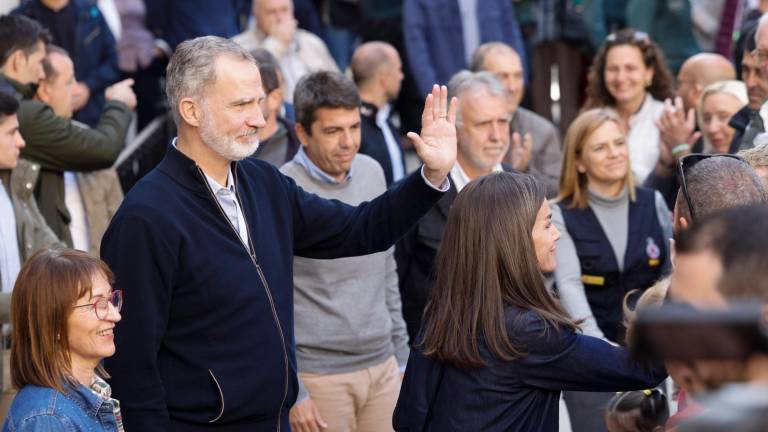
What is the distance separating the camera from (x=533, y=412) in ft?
12.1

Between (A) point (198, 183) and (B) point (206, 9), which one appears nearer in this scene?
(A) point (198, 183)

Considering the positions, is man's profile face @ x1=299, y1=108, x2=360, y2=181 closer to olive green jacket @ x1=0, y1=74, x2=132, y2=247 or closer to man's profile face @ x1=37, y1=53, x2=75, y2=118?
olive green jacket @ x1=0, y1=74, x2=132, y2=247

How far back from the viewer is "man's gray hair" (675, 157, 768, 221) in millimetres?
3402

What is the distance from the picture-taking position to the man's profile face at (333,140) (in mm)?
5289

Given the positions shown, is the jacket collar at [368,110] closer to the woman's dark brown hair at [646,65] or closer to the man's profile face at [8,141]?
the woman's dark brown hair at [646,65]

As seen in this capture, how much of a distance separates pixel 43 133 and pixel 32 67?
1.39ft

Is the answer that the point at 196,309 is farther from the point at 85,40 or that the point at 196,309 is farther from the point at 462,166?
the point at 85,40

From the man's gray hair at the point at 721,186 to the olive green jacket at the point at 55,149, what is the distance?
360 centimetres

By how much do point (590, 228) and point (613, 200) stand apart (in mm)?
231

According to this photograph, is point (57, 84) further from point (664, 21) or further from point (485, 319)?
point (664, 21)

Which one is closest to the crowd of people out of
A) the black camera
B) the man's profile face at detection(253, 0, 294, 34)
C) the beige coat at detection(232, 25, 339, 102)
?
the black camera

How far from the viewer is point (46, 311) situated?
12.7 feet

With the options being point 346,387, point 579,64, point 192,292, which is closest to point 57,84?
point 346,387

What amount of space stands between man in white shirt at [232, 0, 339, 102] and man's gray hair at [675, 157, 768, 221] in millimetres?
5259
